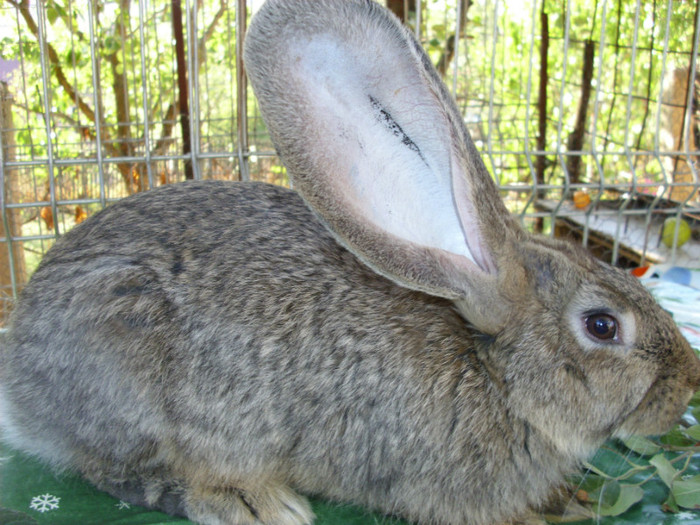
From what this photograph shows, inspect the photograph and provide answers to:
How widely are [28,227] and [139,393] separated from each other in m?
3.30

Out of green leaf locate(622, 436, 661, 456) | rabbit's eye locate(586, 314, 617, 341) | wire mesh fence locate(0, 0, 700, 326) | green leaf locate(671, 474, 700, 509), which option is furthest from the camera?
wire mesh fence locate(0, 0, 700, 326)

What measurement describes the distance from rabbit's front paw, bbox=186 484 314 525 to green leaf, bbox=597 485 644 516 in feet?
2.90

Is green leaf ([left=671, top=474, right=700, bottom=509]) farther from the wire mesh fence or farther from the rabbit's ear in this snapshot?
the wire mesh fence

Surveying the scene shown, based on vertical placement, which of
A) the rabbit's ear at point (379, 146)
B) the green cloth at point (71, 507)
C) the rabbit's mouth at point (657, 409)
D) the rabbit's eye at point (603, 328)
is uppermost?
the rabbit's ear at point (379, 146)

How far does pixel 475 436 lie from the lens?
6.72 feet

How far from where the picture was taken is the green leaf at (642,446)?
2369mm

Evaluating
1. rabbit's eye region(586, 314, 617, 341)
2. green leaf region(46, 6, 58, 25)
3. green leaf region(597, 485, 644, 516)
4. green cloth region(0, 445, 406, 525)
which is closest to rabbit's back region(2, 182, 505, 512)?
green cloth region(0, 445, 406, 525)

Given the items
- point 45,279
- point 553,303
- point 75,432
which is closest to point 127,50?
point 45,279

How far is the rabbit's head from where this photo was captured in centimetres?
178

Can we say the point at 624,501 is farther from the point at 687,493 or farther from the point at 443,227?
the point at 443,227

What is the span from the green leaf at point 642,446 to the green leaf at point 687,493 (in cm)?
19

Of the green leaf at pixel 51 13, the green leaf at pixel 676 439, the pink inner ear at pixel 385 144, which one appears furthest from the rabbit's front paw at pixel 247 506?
the green leaf at pixel 51 13

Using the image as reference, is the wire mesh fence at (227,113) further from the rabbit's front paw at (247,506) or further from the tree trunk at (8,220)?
the rabbit's front paw at (247,506)

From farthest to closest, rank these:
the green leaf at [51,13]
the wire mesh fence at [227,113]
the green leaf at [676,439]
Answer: the green leaf at [51,13]
the wire mesh fence at [227,113]
the green leaf at [676,439]
